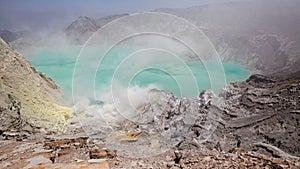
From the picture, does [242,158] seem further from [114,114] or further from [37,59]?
[37,59]

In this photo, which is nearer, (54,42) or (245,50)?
(245,50)

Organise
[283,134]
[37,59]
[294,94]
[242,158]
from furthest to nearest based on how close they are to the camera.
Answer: [37,59] < [294,94] < [283,134] < [242,158]

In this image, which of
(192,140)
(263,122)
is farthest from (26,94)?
(263,122)

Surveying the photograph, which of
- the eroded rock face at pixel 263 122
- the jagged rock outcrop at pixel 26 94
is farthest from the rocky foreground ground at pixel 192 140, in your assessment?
the jagged rock outcrop at pixel 26 94

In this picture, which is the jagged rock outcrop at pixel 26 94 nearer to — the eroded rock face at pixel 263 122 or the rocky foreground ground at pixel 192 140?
the rocky foreground ground at pixel 192 140

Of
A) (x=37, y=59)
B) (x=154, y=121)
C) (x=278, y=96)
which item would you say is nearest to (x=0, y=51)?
(x=154, y=121)

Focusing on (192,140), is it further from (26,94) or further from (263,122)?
(26,94)

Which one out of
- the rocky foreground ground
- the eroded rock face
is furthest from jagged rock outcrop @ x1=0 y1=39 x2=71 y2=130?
the eroded rock face

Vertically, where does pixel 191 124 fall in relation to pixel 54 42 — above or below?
below
